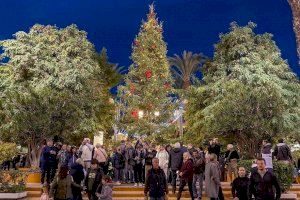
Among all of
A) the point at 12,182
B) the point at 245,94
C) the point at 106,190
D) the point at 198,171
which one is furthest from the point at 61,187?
the point at 245,94

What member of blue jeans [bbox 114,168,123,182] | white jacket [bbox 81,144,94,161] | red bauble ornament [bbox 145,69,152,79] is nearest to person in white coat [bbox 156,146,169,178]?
white jacket [bbox 81,144,94,161]

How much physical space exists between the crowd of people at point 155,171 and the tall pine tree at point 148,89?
1938 centimetres

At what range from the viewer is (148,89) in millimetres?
44625

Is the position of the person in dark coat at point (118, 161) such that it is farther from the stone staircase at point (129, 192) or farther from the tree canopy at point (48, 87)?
the tree canopy at point (48, 87)

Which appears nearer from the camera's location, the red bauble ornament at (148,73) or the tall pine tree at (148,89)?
the tall pine tree at (148,89)

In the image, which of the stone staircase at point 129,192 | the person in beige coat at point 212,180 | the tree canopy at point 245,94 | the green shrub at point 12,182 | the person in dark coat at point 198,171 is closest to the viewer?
the person in beige coat at point 212,180

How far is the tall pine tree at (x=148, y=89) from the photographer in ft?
141

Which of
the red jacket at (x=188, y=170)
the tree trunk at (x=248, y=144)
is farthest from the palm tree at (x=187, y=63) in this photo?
the red jacket at (x=188, y=170)

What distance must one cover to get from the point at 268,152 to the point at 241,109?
11.0 metres

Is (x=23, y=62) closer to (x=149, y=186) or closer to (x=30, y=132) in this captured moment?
(x=30, y=132)

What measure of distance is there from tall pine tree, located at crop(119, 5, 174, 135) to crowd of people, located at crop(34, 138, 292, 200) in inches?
763

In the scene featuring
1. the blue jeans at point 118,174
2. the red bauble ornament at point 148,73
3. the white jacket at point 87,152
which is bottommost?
the blue jeans at point 118,174

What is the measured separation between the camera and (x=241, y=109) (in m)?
28.6

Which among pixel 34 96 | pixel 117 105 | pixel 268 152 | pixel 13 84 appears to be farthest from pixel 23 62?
pixel 268 152
